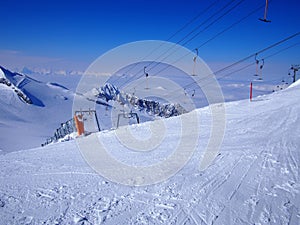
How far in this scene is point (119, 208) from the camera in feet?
11.4

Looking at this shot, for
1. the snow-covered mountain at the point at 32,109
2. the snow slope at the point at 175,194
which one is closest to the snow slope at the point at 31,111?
the snow-covered mountain at the point at 32,109

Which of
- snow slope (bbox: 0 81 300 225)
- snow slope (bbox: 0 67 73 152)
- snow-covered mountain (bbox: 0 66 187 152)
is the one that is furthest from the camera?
snow-covered mountain (bbox: 0 66 187 152)

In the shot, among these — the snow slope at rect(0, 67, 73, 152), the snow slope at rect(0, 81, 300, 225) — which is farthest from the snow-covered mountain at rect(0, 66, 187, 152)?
the snow slope at rect(0, 81, 300, 225)

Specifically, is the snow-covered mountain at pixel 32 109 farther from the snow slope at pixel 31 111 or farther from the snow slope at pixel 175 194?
the snow slope at pixel 175 194

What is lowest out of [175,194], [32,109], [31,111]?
[175,194]

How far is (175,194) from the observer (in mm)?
3840

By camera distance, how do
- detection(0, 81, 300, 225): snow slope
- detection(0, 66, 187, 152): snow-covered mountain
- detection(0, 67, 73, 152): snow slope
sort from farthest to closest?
detection(0, 66, 187, 152): snow-covered mountain
detection(0, 67, 73, 152): snow slope
detection(0, 81, 300, 225): snow slope

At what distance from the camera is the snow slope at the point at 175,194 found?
3203 millimetres

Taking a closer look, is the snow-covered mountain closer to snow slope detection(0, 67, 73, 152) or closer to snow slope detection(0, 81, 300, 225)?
snow slope detection(0, 67, 73, 152)

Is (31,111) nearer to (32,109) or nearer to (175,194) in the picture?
(32,109)

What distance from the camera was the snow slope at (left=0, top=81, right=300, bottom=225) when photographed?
320 cm

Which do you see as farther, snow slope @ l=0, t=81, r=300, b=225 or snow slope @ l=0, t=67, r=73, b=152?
snow slope @ l=0, t=67, r=73, b=152

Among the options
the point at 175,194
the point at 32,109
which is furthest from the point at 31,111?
the point at 175,194

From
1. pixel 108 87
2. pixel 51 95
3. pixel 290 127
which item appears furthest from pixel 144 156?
pixel 108 87
